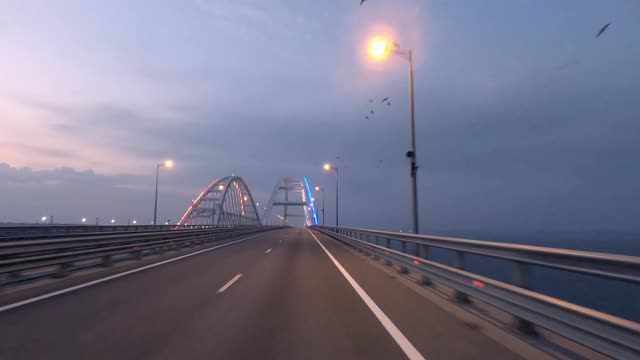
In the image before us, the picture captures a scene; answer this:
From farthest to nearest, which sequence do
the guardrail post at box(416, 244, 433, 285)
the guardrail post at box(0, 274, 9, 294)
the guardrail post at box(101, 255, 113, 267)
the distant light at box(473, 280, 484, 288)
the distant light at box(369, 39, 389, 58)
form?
1. the guardrail post at box(101, 255, 113, 267)
2. the distant light at box(369, 39, 389, 58)
3. the guardrail post at box(416, 244, 433, 285)
4. the guardrail post at box(0, 274, 9, 294)
5. the distant light at box(473, 280, 484, 288)

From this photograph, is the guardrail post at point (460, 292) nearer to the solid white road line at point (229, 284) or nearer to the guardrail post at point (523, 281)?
the guardrail post at point (523, 281)

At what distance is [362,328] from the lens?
279 inches

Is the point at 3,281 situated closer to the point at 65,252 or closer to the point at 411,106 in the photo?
the point at 65,252

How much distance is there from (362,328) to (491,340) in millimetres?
1845

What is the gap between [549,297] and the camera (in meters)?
5.59

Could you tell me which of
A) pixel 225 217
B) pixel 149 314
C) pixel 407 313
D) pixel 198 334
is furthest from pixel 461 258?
pixel 225 217

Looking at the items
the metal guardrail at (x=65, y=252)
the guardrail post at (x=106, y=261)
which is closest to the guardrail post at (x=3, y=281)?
the metal guardrail at (x=65, y=252)

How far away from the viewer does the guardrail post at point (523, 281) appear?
21.0ft

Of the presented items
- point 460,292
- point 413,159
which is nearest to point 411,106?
point 413,159

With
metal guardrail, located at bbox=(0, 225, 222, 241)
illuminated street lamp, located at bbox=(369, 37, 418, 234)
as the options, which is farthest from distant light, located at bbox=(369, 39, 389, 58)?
metal guardrail, located at bbox=(0, 225, 222, 241)

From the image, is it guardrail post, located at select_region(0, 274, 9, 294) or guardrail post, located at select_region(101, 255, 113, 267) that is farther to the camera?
guardrail post, located at select_region(101, 255, 113, 267)

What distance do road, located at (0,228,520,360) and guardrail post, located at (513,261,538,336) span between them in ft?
1.88

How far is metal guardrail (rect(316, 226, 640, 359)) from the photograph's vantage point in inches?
169

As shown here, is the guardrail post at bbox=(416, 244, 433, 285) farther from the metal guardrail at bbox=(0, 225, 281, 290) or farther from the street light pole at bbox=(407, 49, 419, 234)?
the metal guardrail at bbox=(0, 225, 281, 290)
